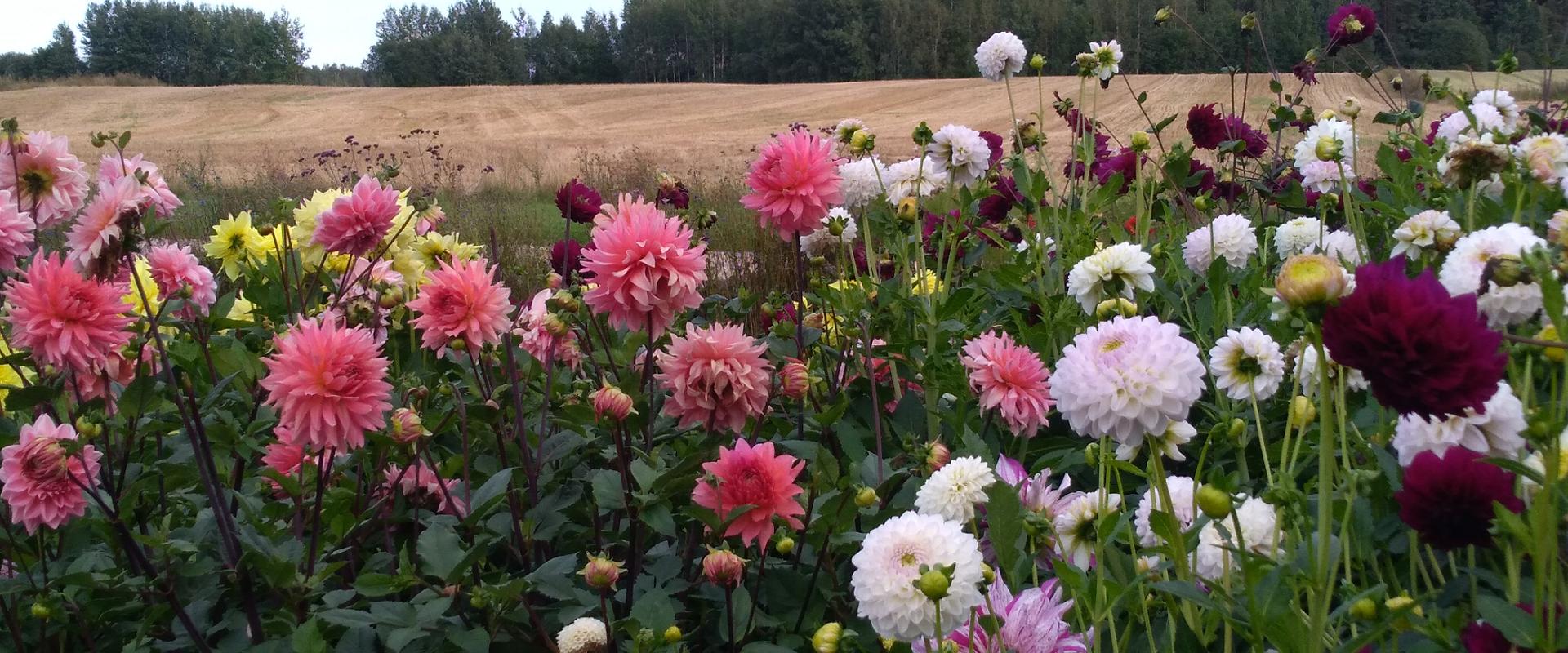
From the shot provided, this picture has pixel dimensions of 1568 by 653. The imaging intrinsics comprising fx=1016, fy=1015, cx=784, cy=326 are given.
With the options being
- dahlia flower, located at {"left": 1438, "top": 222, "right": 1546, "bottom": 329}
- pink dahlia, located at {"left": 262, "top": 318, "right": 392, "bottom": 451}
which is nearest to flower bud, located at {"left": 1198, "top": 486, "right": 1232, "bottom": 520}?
dahlia flower, located at {"left": 1438, "top": 222, "right": 1546, "bottom": 329}

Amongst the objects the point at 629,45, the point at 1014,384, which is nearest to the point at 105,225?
the point at 1014,384

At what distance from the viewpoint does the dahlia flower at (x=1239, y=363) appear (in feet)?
4.15

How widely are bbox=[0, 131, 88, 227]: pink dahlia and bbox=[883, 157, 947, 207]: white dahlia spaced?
1528 mm

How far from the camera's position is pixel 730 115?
88.5 feet

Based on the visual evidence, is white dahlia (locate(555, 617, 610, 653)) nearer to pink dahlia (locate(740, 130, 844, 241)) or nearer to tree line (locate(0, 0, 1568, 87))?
pink dahlia (locate(740, 130, 844, 241))

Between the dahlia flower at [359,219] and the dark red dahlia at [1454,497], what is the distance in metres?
1.40

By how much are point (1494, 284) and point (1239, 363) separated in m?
0.33

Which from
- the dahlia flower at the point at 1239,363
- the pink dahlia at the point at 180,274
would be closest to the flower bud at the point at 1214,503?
the dahlia flower at the point at 1239,363

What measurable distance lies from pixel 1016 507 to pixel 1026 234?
159 centimetres

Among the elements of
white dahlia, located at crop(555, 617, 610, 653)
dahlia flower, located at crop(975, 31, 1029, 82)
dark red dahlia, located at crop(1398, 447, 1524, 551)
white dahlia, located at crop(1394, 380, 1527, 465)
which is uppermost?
dahlia flower, located at crop(975, 31, 1029, 82)

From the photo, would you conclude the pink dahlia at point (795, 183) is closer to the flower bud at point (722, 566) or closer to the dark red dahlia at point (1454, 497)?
the flower bud at point (722, 566)

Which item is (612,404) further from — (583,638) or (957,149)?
(957,149)

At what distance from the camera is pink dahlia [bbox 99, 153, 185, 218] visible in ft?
5.33

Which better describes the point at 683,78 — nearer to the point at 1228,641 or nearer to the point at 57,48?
the point at 57,48
